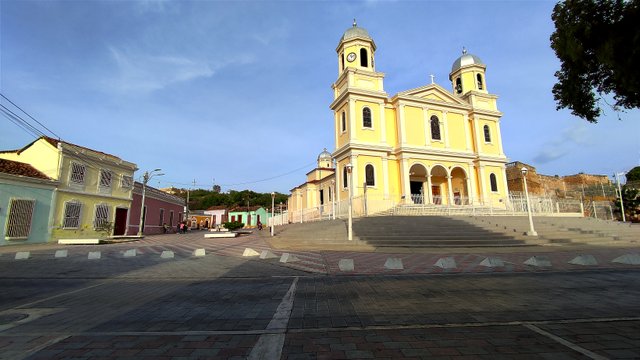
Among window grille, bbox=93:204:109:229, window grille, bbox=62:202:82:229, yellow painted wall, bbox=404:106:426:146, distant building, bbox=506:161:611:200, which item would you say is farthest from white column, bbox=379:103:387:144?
window grille, bbox=62:202:82:229

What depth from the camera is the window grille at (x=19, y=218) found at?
18.8 meters

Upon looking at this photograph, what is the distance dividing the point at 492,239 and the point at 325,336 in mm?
14484

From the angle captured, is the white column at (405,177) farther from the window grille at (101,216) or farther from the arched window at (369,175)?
the window grille at (101,216)

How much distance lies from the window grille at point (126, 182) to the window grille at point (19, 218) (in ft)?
26.2

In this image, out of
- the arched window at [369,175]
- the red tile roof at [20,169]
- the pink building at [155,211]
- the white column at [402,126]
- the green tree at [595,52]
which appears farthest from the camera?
the pink building at [155,211]

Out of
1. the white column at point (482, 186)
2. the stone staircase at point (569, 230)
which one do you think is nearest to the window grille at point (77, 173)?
the stone staircase at point (569, 230)

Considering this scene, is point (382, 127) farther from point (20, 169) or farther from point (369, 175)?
point (20, 169)

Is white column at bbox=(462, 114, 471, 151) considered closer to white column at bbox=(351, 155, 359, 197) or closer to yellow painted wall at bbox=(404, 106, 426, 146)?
yellow painted wall at bbox=(404, 106, 426, 146)

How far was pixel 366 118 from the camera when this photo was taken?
26406mm

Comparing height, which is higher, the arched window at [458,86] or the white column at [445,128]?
the arched window at [458,86]

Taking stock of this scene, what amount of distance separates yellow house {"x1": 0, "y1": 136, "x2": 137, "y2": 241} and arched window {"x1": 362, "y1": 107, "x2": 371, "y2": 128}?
21837 millimetres

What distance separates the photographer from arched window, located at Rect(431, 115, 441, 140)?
28.6m

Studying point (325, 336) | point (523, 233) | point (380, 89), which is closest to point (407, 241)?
point (523, 233)

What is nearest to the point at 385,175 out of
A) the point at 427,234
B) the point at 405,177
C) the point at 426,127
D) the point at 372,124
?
the point at 405,177
